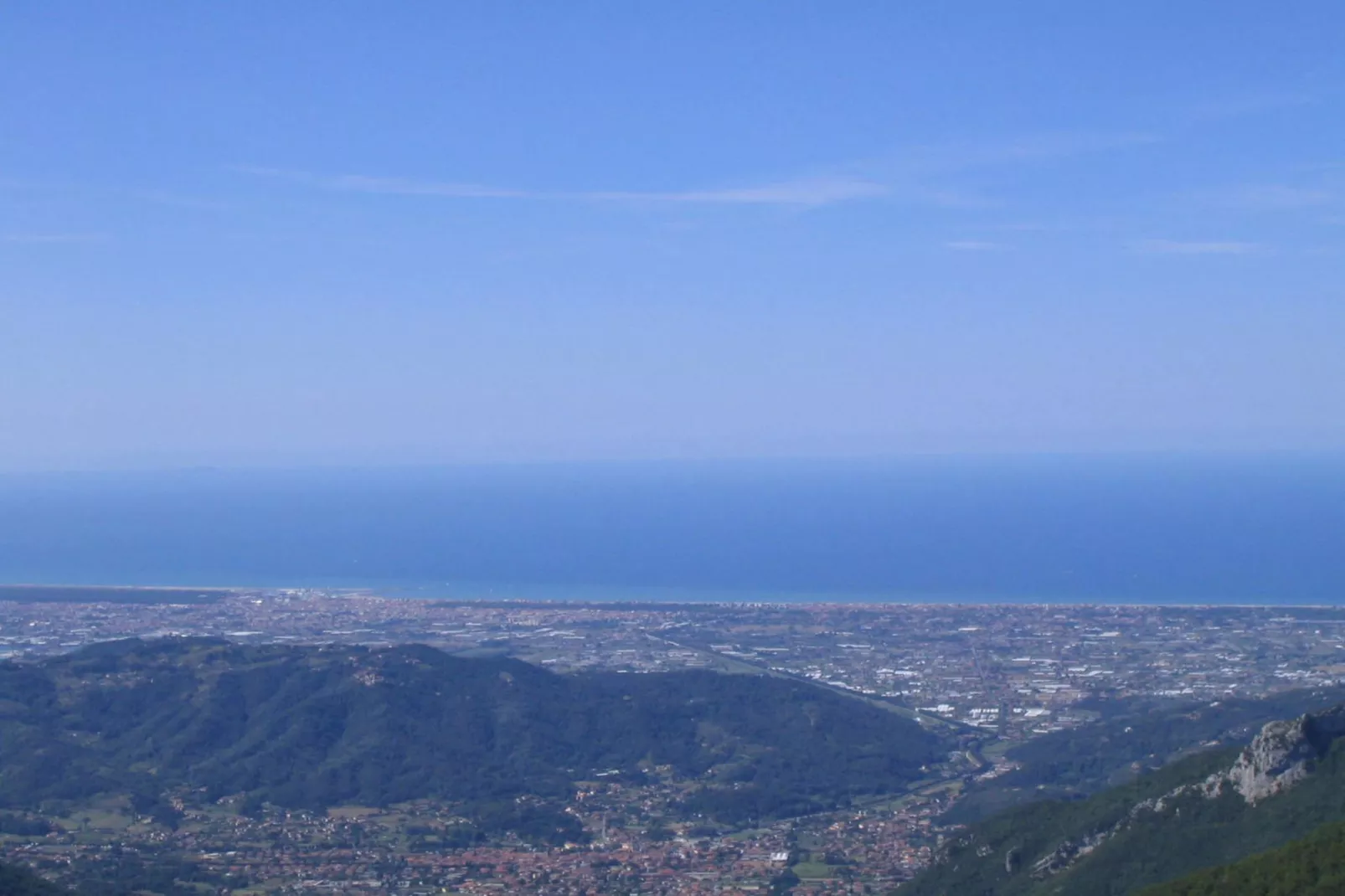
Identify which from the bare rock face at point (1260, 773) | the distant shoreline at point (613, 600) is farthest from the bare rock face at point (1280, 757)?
the distant shoreline at point (613, 600)

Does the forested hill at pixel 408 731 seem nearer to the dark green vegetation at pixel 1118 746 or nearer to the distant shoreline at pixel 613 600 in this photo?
the dark green vegetation at pixel 1118 746

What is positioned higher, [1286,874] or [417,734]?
[1286,874]

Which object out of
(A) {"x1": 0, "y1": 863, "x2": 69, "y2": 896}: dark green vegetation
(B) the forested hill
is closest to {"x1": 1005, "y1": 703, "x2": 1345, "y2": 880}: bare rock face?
(B) the forested hill

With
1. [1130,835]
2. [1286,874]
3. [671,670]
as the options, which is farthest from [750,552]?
[1286,874]

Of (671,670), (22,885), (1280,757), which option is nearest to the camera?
(22,885)

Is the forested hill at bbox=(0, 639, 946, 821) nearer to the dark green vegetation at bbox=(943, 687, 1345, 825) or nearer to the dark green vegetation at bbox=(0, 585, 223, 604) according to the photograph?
the dark green vegetation at bbox=(943, 687, 1345, 825)

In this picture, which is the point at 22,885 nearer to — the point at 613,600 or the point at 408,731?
the point at 408,731

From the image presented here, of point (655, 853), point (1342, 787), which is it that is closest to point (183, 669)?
point (655, 853)
